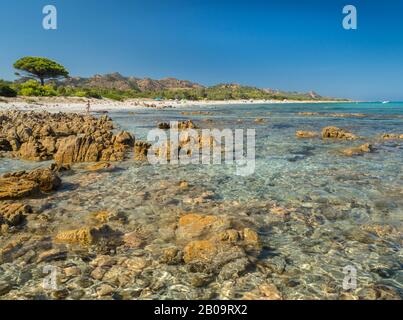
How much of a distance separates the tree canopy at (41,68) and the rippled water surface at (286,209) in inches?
3186

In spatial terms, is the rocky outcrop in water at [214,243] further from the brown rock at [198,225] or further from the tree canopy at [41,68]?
the tree canopy at [41,68]

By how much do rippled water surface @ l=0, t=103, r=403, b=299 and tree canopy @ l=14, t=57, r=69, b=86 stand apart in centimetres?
8093

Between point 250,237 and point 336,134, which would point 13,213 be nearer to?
point 250,237

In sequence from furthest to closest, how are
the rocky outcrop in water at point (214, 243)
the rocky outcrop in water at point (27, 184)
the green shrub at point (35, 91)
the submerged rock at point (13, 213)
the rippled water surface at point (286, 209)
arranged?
the green shrub at point (35, 91) < the rocky outcrop in water at point (27, 184) < the submerged rock at point (13, 213) < the rocky outcrop in water at point (214, 243) < the rippled water surface at point (286, 209)

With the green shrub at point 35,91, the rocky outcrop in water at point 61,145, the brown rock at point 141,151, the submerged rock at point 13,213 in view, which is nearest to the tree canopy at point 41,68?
the green shrub at point 35,91

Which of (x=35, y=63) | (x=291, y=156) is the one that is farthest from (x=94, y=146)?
(x=35, y=63)

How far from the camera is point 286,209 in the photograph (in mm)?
9469

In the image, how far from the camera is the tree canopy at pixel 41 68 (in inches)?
3376

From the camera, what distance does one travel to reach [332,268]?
20.8ft

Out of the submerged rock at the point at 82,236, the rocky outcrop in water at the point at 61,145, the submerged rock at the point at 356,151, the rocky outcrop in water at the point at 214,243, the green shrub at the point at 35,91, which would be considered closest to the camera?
the rocky outcrop in water at the point at 214,243

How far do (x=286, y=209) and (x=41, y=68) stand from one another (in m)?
92.6

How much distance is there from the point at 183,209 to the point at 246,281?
3.95 meters

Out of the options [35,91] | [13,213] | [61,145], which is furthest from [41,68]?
[13,213]
